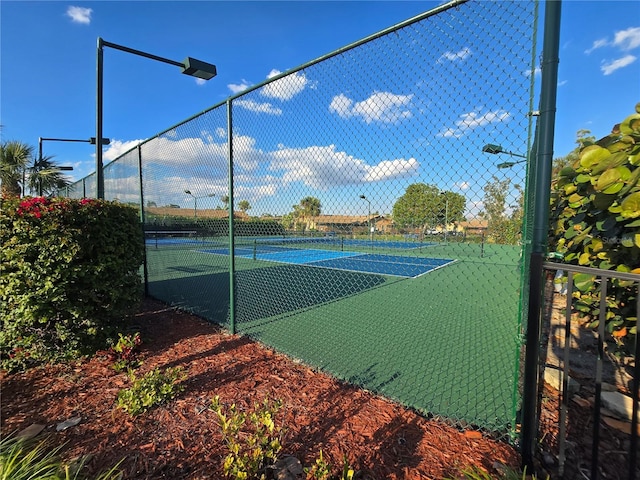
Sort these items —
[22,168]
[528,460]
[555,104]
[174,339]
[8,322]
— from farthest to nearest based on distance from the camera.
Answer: [22,168]
[174,339]
[8,322]
[528,460]
[555,104]

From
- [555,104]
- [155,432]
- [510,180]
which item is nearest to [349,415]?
[155,432]

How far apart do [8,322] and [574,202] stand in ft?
15.6

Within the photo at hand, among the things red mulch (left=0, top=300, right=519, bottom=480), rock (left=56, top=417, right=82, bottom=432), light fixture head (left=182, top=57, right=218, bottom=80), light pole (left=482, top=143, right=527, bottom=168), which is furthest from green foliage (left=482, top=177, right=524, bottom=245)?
light fixture head (left=182, top=57, right=218, bottom=80)

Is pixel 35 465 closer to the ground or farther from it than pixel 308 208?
closer to the ground

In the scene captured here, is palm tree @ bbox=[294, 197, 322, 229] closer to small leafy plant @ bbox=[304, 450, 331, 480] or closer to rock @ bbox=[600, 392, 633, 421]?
small leafy plant @ bbox=[304, 450, 331, 480]

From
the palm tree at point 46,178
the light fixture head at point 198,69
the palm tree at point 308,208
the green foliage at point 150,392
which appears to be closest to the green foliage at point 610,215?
the palm tree at point 308,208

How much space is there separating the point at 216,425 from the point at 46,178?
1371 centimetres

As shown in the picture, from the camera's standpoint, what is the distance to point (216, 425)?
2.14 metres

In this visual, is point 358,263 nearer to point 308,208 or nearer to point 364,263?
point 364,263

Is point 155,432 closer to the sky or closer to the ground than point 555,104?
closer to the ground

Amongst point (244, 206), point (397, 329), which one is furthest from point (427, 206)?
point (397, 329)

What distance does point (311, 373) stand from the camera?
9.88ft

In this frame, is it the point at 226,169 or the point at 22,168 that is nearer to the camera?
the point at 226,169

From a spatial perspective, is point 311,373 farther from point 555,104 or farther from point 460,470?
point 555,104
